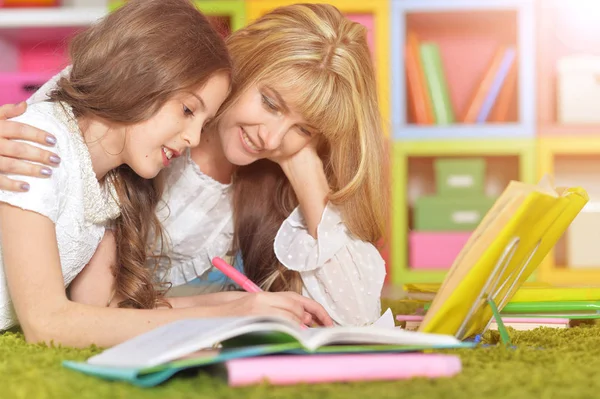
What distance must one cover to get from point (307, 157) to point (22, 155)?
23.3 inches

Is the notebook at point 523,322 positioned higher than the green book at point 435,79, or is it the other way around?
the green book at point 435,79

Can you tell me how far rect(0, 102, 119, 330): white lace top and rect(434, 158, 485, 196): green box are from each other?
4.82 feet

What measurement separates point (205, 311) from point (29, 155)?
310 millimetres

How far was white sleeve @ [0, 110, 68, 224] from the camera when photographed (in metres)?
0.99

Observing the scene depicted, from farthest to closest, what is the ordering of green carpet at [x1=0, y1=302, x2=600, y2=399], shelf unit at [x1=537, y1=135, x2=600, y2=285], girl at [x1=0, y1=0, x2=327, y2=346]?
shelf unit at [x1=537, y1=135, x2=600, y2=285], girl at [x1=0, y1=0, x2=327, y2=346], green carpet at [x1=0, y1=302, x2=600, y2=399]

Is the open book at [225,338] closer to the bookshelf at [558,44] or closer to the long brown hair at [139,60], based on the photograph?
the long brown hair at [139,60]

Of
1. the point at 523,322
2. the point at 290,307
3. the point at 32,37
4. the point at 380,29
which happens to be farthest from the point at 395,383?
Result: the point at 32,37

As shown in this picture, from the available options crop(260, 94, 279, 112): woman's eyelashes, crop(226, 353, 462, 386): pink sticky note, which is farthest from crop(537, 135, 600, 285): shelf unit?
crop(226, 353, 462, 386): pink sticky note

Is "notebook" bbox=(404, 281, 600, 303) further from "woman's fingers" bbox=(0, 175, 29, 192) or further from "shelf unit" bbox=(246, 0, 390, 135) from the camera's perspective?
"shelf unit" bbox=(246, 0, 390, 135)

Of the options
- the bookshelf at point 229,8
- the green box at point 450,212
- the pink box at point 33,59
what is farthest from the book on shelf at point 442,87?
the pink box at point 33,59

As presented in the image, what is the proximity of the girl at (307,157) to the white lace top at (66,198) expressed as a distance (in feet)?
0.78

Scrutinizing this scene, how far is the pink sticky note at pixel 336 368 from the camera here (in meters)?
0.65

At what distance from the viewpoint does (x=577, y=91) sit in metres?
2.49

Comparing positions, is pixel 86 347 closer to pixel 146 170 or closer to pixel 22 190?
pixel 22 190
